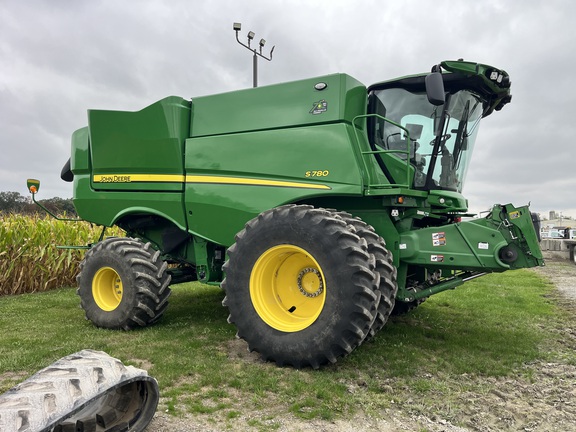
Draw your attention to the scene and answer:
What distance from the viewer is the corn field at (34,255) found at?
9.50 metres

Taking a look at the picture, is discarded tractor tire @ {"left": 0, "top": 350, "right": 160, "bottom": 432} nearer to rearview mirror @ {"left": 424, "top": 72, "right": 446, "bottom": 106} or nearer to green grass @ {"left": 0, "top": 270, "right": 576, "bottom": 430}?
green grass @ {"left": 0, "top": 270, "right": 576, "bottom": 430}

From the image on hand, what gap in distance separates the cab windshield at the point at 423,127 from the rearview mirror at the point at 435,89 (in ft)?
2.38

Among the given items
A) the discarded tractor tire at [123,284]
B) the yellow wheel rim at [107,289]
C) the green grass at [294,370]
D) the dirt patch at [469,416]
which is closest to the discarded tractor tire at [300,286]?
the green grass at [294,370]

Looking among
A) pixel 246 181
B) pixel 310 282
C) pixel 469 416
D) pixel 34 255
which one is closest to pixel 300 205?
pixel 310 282

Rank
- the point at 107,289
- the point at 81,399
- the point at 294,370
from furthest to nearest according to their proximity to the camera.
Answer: the point at 107,289 → the point at 294,370 → the point at 81,399

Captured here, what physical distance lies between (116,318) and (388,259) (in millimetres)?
3449

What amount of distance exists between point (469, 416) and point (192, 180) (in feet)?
13.1

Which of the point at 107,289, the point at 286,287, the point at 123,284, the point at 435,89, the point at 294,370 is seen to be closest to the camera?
the point at 294,370

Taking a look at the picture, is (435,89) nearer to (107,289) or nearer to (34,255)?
(107,289)

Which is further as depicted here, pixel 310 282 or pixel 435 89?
pixel 310 282

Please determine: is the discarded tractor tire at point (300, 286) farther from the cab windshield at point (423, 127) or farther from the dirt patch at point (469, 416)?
the cab windshield at point (423, 127)

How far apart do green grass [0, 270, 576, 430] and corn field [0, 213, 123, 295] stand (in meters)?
2.34

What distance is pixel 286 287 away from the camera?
4.67 m

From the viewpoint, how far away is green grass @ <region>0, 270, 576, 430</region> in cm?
349
